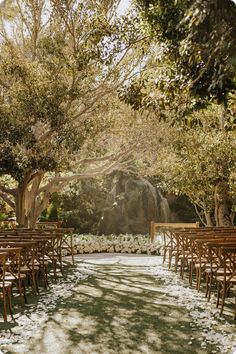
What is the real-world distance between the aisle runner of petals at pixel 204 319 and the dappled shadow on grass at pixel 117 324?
143 millimetres

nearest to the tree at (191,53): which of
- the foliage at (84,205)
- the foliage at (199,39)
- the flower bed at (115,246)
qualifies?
the foliage at (199,39)

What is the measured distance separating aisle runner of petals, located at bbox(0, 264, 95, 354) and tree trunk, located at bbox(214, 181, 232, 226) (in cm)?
780

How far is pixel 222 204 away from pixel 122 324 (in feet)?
40.5

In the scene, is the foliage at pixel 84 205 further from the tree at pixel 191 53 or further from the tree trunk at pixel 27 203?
the tree at pixel 191 53

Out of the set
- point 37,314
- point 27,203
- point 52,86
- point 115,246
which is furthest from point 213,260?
point 115,246

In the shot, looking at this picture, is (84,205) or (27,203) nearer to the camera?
(27,203)

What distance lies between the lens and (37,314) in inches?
284

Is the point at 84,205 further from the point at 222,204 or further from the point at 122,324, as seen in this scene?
the point at 122,324

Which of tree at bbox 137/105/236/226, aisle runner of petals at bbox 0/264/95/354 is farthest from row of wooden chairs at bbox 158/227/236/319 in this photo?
tree at bbox 137/105/236/226

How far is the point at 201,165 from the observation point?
16.4 meters

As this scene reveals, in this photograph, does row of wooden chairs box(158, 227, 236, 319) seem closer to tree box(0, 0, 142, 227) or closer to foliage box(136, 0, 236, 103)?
foliage box(136, 0, 236, 103)

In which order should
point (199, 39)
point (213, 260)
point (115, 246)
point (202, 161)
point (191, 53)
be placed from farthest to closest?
point (115, 246) → point (202, 161) → point (213, 260) → point (191, 53) → point (199, 39)

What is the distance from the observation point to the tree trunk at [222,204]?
17391mm

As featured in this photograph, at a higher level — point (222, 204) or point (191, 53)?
point (191, 53)
